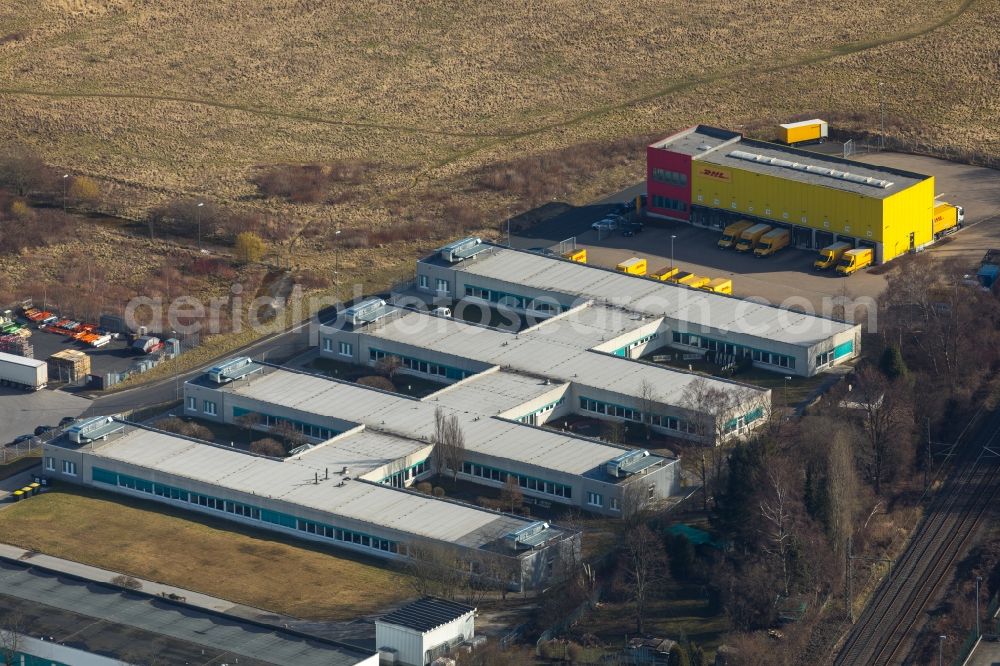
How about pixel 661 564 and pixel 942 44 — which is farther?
pixel 942 44

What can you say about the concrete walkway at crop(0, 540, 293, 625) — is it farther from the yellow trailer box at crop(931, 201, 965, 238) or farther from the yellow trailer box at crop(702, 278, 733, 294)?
the yellow trailer box at crop(931, 201, 965, 238)

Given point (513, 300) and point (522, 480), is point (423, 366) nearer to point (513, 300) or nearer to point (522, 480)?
point (513, 300)

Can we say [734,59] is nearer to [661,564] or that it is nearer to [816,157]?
[816,157]

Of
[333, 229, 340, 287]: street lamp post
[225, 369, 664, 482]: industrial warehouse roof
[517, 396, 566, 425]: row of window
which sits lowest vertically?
[517, 396, 566, 425]: row of window

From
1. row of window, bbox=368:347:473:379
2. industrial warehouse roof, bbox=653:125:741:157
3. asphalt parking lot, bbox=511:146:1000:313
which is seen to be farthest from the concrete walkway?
industrial warehouse roof, bbox=653:125:741:157

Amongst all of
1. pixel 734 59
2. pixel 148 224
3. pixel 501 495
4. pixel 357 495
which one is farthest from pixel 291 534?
pixel 734 59

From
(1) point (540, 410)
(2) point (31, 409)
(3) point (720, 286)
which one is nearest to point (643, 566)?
(1) point (540, 410)
